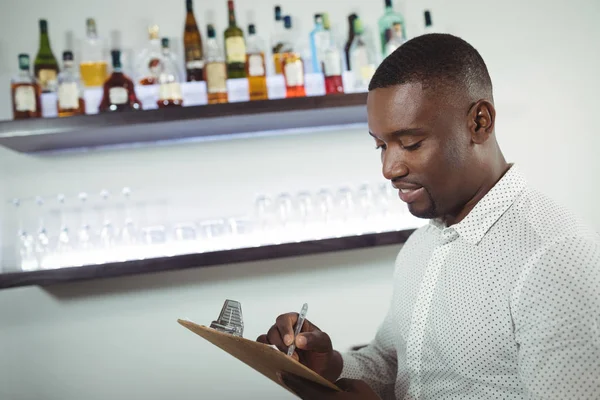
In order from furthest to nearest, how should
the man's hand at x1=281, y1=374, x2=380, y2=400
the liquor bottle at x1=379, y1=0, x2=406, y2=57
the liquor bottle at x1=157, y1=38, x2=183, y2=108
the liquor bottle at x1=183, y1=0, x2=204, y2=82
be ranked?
the liquor bottle at x1=379, y1=0, x2=406, y2=57
the liquor bottle at x1=183, y1=0, x2=204, y2=82
the liquor bottle at x1=157, y1=38, x2=183, y2=108
the man's hand at x1=281, y1=374, x2=380, y2=400

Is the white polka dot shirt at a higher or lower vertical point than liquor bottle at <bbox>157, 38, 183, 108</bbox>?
lower

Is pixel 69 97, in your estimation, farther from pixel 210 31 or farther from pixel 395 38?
pixel 395 38

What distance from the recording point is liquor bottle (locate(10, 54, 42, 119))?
191 centimetres

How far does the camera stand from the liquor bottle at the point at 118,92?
193 centimetres

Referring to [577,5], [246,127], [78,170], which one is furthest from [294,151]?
[577,5]

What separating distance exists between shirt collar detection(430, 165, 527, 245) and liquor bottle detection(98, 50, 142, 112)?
4.11ft

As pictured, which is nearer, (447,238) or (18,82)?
(447,238)

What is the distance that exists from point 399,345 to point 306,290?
0.97 meters

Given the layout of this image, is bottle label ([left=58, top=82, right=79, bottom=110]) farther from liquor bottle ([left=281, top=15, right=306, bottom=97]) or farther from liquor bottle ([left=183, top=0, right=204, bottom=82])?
liquor bottle ([left=281, top=15, right=306, bottom=97])

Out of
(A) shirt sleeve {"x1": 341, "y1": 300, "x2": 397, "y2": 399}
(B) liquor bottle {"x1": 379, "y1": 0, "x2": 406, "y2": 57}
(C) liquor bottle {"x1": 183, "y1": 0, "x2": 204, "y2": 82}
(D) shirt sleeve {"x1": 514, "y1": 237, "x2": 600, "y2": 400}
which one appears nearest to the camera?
(D) shirt sleeve {"x1": 514, "y1": 237, "x2": 600, "y2": 400}

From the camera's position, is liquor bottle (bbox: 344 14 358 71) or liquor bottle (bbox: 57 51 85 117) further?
liquor bottle (bbox: 344 14 358 71)

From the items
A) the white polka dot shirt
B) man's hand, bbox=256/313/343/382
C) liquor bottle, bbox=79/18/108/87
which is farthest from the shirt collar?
liquor bottle, bbox=79/18/108/87

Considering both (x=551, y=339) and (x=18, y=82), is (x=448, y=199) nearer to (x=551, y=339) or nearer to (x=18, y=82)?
(x=551, y=339)

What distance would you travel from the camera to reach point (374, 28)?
2.30 metres
